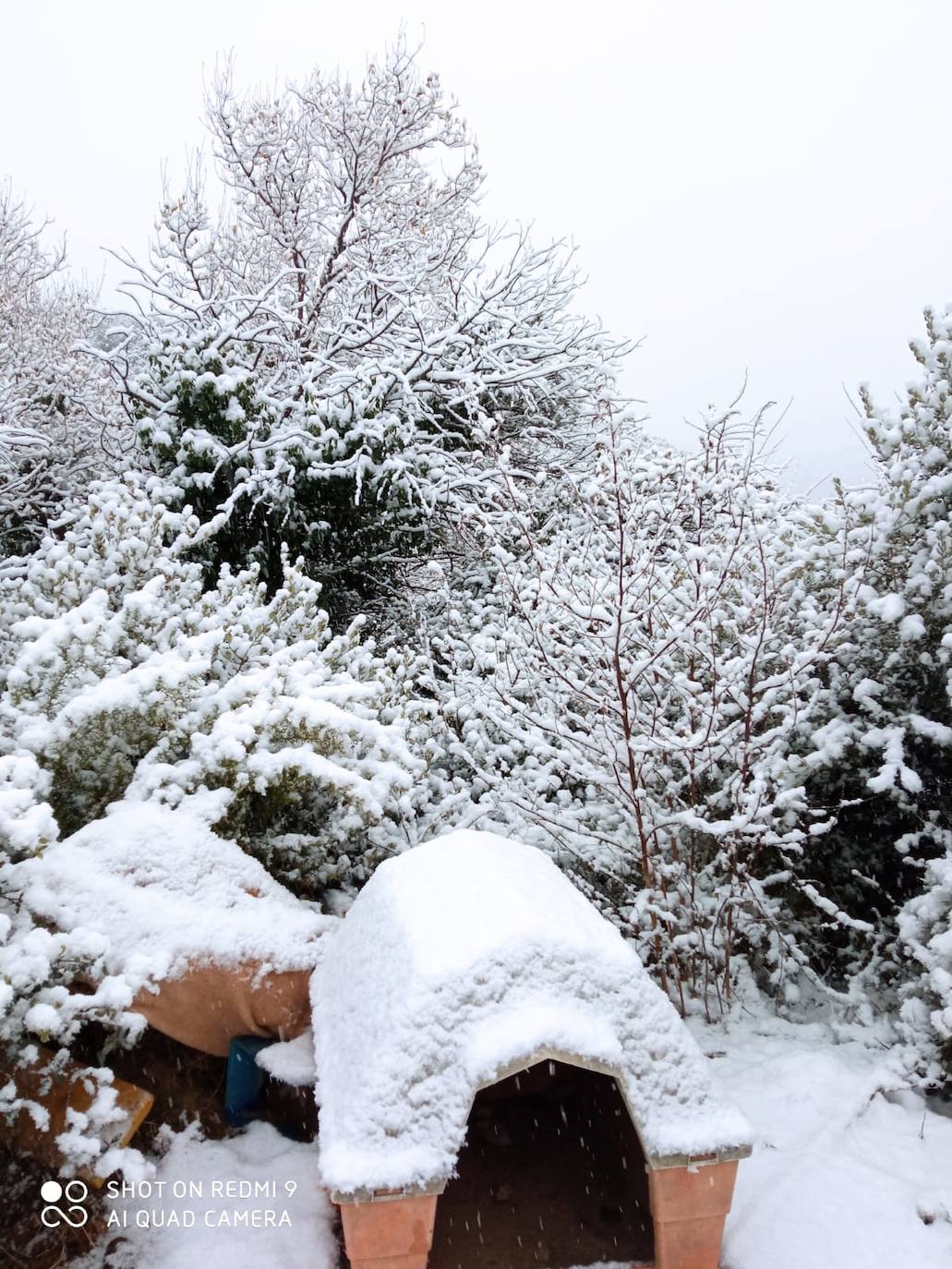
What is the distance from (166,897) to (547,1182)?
1.57 metres

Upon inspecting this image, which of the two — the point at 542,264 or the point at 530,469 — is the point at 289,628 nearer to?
the point at 530,469

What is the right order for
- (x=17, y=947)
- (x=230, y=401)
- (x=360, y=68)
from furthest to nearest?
(x=360, y=68) < (x=230, y=401) < (x=17, y=947)

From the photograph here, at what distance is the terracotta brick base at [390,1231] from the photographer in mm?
1948

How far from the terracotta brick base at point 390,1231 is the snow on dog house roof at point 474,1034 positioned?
8 centimetres

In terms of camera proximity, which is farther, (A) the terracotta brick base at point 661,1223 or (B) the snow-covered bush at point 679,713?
(B) the snow-covered bush at point 679,713

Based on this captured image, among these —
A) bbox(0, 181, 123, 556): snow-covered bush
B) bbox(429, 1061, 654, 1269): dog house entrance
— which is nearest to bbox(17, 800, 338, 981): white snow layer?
bbox(429, 1061, 654, 1269): dog house entrance

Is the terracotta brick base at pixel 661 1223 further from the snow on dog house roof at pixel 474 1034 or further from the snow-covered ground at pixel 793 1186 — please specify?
the snow-covered ground at pixel 793 1186

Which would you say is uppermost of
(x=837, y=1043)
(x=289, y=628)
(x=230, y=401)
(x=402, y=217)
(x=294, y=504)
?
(x=402, y=217)

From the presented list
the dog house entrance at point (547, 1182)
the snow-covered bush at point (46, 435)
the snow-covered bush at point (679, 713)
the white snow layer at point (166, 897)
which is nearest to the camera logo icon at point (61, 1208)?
the white snow layer at point (166, 897)

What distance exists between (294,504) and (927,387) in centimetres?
422

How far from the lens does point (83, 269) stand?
16172mm

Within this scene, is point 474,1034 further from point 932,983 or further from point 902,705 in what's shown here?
point 902,705

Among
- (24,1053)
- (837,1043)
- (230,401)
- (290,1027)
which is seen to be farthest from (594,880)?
(230,401)

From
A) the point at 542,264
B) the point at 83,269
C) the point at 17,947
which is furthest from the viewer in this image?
the point at 83,269
